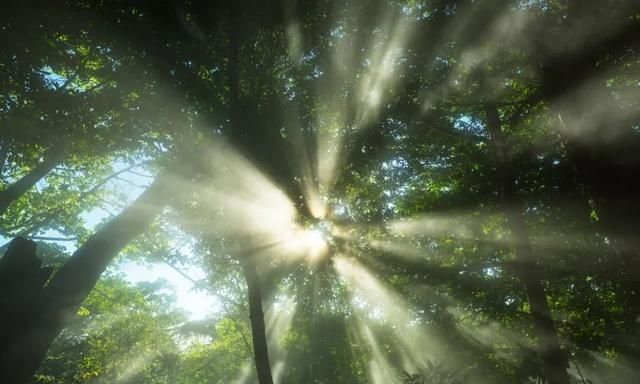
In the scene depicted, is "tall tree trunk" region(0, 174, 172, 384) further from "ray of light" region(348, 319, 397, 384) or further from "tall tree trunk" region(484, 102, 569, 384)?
"ray of light" region(348, 319, 397, 384)

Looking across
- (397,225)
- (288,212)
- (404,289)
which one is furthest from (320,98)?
(404,289)

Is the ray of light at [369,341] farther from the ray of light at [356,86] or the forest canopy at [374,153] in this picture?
the ray of light at [356,86]

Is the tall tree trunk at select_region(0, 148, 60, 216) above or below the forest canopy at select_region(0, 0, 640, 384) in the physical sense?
above

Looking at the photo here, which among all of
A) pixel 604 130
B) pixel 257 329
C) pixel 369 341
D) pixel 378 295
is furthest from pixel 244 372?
pixel 604 130

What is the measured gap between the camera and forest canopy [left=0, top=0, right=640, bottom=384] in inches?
259

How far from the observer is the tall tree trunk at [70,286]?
6.70m

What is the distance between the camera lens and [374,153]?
9.53m

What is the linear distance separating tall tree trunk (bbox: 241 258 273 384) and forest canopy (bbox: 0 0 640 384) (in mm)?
46

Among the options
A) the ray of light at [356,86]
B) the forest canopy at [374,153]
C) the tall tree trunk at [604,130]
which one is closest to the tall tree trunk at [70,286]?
the forest canopy at [374,153]

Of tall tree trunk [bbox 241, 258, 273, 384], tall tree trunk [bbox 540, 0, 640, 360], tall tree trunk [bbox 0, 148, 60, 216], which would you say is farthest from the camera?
tall tree trunk [bbox 0, 148, 60, 216]

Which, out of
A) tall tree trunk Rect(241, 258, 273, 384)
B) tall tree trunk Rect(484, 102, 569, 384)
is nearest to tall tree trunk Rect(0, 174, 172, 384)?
tall tree trunk Rect(241, 258, 273, 384)

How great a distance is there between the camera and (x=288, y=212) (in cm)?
973

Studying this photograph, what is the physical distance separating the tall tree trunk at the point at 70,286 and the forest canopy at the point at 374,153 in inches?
1.5

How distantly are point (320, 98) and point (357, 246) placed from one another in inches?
177
